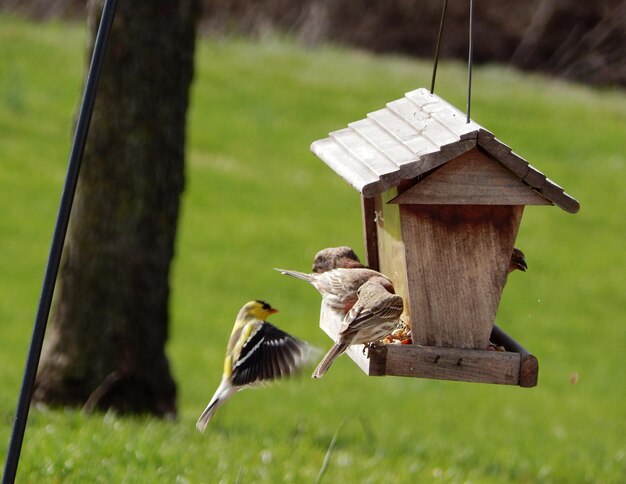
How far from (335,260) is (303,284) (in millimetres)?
8694

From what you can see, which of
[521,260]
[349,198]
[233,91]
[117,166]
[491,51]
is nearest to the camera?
[521,260]

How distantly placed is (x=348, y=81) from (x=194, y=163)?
438 centimetres

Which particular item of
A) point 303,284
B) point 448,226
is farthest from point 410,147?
point 303,284

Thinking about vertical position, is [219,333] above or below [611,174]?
below

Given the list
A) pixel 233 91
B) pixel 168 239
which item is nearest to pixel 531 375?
pixel 168 239

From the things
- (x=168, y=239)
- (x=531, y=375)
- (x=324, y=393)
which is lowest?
(x=324, y=393)

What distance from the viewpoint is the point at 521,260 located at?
409 cm

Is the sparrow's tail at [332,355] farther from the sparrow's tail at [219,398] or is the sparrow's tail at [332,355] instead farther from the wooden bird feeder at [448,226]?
the sparrow's tail at [219,398]

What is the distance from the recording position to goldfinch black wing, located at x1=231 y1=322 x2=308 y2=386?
4.41m

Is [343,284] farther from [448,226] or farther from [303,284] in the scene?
[303,284]

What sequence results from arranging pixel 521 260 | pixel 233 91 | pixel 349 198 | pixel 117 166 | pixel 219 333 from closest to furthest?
pixel 521 260 → pixel 117 166 → pixel 219 333 → pixel 349 198 → pixel 233 91

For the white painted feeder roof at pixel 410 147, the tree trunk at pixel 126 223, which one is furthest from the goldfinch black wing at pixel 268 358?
the tree trunk at pixel 126 223

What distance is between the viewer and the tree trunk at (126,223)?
6.71 meters

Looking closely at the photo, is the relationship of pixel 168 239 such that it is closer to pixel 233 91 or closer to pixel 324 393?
pixel 324 393
